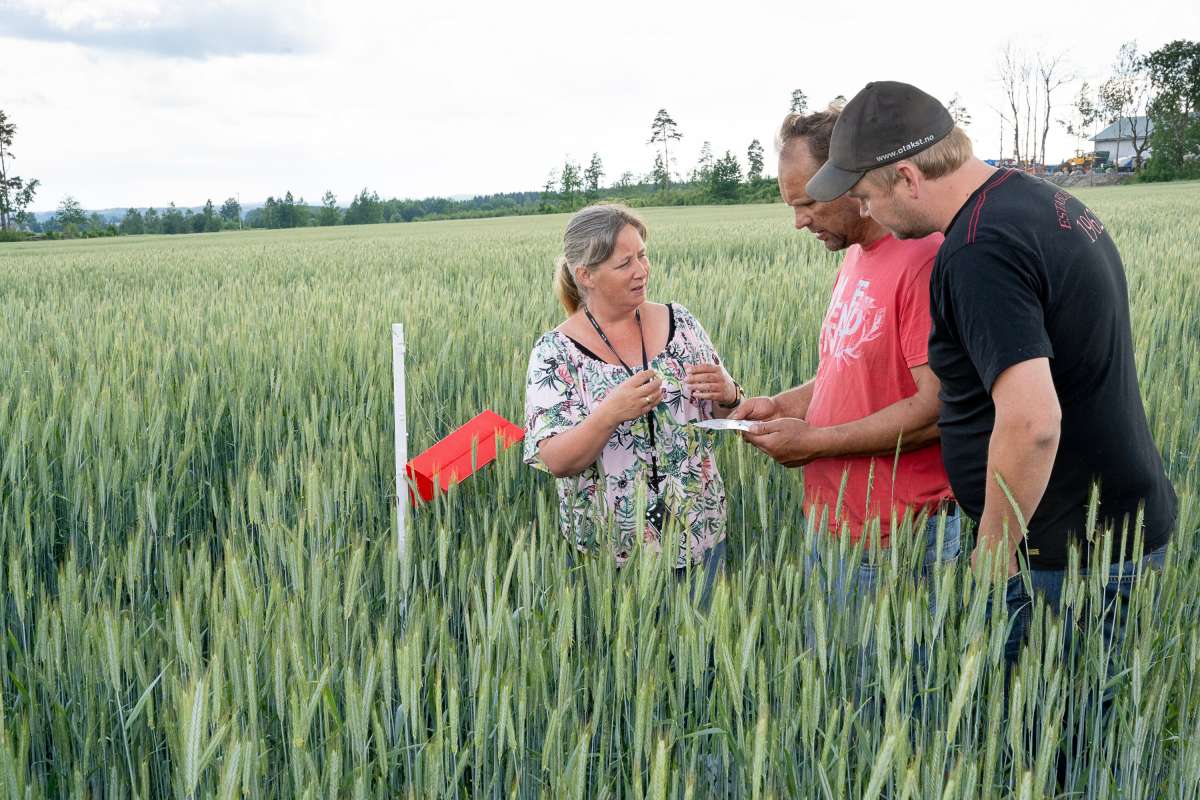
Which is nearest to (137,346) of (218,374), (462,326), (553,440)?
(218,374)

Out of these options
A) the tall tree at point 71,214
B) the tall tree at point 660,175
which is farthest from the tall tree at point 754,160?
the tall tree at point 71,214

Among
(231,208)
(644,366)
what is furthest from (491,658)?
(231,208)

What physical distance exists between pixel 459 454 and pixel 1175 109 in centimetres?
6072

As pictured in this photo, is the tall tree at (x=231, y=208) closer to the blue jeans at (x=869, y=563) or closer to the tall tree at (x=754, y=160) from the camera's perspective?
the tall tree at (x=754, y=160)

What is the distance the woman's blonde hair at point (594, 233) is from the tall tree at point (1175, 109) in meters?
54.0

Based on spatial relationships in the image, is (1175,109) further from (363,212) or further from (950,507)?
(950,507)

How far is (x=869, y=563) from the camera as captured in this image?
150 centimetres

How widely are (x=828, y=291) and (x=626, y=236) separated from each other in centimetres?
376

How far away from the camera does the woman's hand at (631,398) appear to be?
1.86 meters

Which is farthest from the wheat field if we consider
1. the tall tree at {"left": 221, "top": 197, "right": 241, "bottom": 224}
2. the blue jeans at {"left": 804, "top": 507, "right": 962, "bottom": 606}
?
the tall tree at {"left": 221, "top": 197, "right": 241, "bottom": 224}

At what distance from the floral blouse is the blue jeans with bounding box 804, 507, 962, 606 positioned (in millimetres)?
339

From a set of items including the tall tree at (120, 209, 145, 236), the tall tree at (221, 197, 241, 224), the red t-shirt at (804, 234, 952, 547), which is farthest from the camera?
the tall tree at (221, 197, 241, 224)

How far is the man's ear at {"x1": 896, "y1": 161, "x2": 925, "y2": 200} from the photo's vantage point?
1528 millimetres

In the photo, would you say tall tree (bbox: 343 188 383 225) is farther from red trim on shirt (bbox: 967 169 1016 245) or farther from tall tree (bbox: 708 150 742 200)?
red trim on shirt (bbox: 967 169 1016 245)
